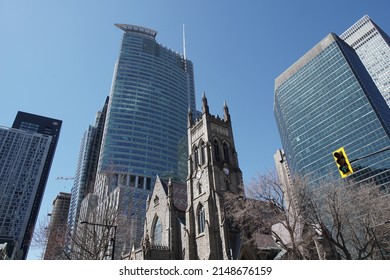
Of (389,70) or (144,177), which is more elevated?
(389,70)

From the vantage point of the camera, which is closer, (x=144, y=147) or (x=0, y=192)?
(x=144, y=147)

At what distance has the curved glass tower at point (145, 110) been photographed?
103812 mm

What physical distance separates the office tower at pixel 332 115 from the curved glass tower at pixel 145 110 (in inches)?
1960

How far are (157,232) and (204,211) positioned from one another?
402 inches

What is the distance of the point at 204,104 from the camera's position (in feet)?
147

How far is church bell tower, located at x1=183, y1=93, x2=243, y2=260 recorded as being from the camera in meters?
30.5

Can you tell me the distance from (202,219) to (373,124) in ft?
268

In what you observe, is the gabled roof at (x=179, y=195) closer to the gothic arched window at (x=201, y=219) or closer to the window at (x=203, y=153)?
the gothic arched window at (x=201, y=219)

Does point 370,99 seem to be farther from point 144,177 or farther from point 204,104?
point 144,177

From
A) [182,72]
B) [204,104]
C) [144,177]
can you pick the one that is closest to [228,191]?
[204,104]

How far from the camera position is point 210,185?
34.6 meters

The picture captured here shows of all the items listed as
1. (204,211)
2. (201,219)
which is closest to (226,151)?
(204,211)
